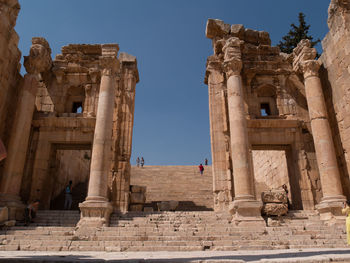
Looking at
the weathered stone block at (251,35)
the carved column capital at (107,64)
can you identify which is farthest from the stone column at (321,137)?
the carved column capital at (107,64)

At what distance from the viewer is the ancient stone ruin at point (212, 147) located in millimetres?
10617

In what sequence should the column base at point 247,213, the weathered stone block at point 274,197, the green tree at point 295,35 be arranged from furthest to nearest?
the green tree at point 295,35
the weathered stone block at point 274,197
the column base at point 247,213

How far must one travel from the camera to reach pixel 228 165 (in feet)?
48.1

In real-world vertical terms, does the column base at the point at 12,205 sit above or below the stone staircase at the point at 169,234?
above

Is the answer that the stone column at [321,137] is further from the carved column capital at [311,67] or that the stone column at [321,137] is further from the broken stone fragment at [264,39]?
the broken stone fragment at [264,39]

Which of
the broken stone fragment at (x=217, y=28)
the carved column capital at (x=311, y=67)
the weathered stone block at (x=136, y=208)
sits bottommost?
the weathered stone block at (x=136, y=208)

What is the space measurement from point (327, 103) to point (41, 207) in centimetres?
1559

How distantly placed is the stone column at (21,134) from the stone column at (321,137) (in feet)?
42.9

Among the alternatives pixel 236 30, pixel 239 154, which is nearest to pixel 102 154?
pixel 239 154

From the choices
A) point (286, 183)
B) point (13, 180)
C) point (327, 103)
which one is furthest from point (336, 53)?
point (13, 180)

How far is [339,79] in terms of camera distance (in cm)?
1398

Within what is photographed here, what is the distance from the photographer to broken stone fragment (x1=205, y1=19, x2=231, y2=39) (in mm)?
16859

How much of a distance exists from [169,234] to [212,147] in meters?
6.09

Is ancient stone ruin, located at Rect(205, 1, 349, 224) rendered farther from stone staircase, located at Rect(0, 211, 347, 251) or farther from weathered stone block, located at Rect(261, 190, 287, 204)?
stone staircase, located at Rect(0, 211, 347, 251)
